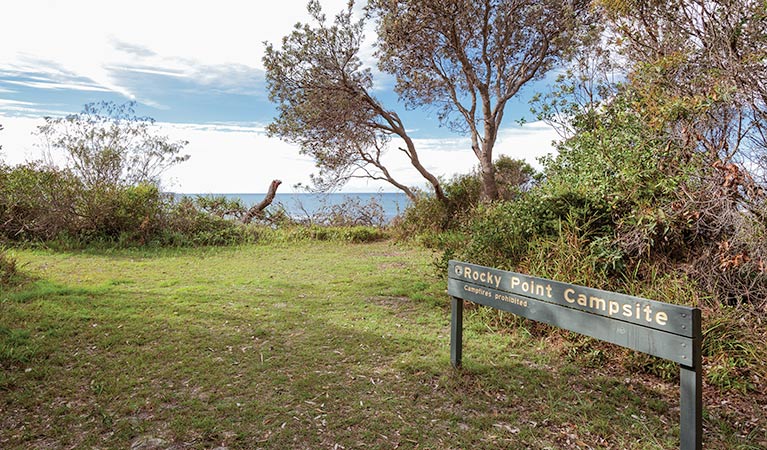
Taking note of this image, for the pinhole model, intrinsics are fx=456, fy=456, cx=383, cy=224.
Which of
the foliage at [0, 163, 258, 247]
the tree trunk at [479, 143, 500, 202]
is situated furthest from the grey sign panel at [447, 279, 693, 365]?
the foliage at [0, 163, 258, 247]

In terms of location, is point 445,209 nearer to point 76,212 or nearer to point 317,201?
point 317,201

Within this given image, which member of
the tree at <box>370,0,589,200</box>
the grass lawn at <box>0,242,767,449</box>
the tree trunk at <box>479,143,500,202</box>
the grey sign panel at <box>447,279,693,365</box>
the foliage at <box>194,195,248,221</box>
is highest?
the tree at <box>370,0,589,200</box>

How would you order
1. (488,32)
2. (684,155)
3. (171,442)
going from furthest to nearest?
(488,32) < (684,155) < (171,442)

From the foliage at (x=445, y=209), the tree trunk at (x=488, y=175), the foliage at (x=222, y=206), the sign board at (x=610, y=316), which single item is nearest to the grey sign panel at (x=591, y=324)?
the sign board at (x=610, y=316)

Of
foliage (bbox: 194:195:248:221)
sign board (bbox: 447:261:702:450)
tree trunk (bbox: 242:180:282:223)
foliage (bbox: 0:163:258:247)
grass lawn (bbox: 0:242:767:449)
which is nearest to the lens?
sign board (bbox: 447:261:702:450)

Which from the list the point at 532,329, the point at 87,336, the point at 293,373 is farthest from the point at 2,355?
the point at 532,329

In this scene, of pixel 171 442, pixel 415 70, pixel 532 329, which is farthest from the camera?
pixel 415 70

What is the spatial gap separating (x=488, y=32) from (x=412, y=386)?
9480mm

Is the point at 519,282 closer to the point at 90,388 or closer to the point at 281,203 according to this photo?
the point at 90,388

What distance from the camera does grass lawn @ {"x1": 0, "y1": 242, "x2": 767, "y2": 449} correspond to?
287cm

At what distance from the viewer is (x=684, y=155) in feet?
14.1

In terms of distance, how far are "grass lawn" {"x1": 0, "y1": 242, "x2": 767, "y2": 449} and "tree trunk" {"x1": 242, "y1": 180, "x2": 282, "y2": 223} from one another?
24.8 feet

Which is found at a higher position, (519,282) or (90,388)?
(519,282)

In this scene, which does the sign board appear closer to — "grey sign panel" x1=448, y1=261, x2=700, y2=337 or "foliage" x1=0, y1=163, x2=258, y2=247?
"grey sign panel" x1=448, y1=261, x2=700, y2=337
